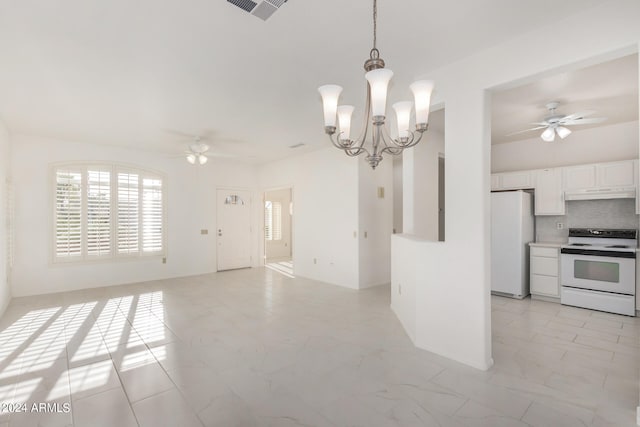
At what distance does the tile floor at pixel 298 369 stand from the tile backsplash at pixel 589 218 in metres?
1.38

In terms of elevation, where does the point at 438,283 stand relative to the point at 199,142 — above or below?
below

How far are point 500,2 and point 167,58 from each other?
265cm

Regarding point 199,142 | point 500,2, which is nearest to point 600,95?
point 500,2

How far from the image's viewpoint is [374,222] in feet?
18.9

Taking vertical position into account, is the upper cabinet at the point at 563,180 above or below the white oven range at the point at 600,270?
above

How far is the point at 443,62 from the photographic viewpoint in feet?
9.12

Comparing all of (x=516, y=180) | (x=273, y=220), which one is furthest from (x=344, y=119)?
(x=273, y=220)

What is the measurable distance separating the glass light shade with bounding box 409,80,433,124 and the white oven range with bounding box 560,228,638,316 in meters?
4.17

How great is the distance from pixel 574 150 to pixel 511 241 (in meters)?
1.87

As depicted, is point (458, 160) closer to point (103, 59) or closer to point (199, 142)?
point (103, 59)

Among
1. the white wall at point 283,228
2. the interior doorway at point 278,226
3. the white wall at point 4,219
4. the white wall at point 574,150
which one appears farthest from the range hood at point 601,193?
the white wall at point 4,219

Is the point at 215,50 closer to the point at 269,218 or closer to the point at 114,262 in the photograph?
the point at 114,262

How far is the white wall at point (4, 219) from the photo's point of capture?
13.6ft

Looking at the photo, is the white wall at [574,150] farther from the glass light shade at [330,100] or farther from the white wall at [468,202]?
the glass light shade at [330,100]
